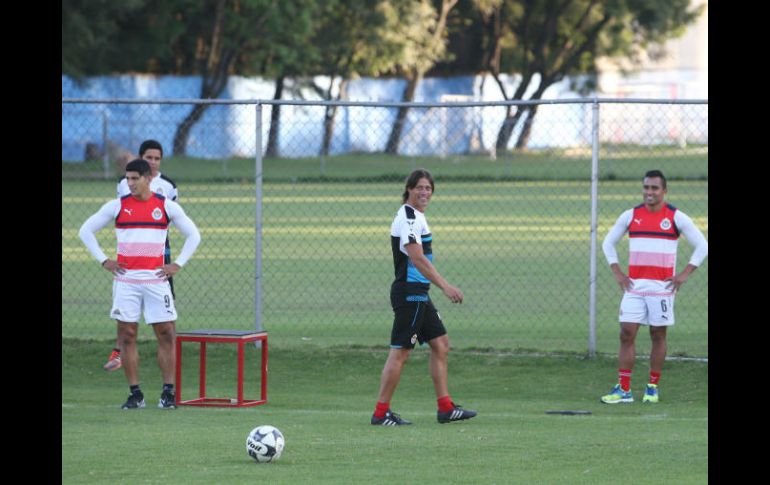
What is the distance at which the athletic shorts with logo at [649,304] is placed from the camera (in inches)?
452

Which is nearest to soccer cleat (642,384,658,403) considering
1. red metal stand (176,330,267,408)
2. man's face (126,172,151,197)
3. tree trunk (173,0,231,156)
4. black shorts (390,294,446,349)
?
black shorts (390,294,446,349)

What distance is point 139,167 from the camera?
11.0 meters

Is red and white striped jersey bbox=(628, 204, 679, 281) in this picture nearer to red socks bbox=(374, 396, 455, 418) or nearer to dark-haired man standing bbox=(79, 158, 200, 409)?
red socks bbox=(374, 396, 455, 418)

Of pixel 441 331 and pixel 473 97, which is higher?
pixel 473 97

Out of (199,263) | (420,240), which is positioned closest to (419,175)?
(420,240)

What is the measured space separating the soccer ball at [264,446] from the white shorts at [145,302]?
10.0 ft

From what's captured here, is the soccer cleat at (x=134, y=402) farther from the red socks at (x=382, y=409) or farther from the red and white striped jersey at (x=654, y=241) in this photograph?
the red and white striped jersey at (x=654, y=241)

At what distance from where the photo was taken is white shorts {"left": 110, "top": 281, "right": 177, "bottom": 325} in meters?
11.1

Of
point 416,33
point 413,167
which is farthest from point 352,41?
point 413,167

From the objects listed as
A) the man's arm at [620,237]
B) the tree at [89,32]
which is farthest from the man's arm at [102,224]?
the tree at [89,32]

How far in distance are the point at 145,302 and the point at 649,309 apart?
4231 mm
